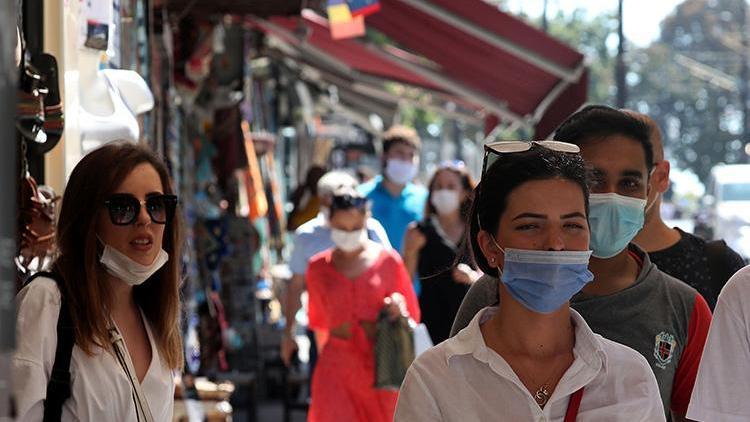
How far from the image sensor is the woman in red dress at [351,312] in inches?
295

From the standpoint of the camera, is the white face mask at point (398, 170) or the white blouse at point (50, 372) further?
the white face mask at point (398, 170)

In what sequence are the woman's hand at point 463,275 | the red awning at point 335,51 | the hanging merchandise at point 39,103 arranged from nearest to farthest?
the hanging merchandise at point 39,103, the woman's hand at point 463,275, the red awning at point 335,51

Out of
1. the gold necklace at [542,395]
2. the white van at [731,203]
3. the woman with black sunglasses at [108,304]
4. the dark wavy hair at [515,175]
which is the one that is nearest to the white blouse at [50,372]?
the woman with black sunglasses at [108,304]

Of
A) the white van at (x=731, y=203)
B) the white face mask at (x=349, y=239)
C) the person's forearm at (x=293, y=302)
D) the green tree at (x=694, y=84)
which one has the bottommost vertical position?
the green tree at (x=694, y=84)

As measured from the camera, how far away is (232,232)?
1171 centimetres

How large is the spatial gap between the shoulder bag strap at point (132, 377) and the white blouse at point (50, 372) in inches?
1.1

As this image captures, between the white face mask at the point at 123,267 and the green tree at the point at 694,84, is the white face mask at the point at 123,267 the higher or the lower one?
the higher one

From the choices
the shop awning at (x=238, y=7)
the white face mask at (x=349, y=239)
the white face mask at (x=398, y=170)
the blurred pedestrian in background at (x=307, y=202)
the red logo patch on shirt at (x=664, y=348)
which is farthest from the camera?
the blurred pedestrian in background at (x=307, y=202)

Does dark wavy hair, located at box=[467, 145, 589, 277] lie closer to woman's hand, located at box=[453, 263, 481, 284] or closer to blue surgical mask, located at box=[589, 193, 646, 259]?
blue surgical mask, located at box=[589, 193, 646, 259]

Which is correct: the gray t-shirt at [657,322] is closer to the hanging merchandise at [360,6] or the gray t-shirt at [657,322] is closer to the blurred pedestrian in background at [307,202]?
the hanging merchandise at [360,6]

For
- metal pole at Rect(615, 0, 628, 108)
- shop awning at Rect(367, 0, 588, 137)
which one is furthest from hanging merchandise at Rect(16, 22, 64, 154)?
metal pole at Rect(615, 0, 628, 108)

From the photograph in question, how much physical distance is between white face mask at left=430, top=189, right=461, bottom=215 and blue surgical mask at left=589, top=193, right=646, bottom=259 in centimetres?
483

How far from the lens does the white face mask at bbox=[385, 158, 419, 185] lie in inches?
403

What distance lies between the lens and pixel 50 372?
357 centimetres
